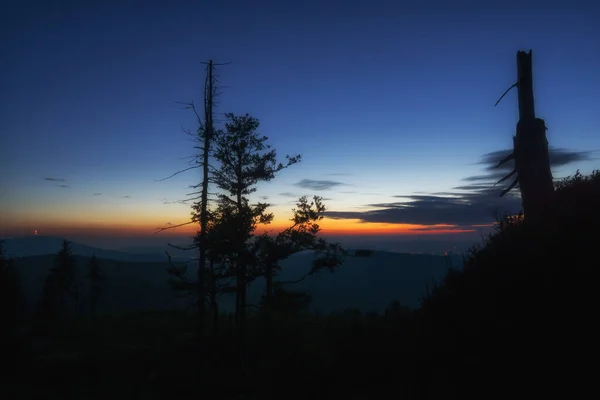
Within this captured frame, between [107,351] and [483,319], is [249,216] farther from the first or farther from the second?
[483,319]

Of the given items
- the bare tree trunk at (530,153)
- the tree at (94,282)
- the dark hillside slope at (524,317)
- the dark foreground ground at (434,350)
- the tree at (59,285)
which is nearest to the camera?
the dark hillside slope at (524,317)

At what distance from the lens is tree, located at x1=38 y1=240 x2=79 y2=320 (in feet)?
149

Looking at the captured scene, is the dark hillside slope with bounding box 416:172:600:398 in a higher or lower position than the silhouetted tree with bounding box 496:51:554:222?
lower

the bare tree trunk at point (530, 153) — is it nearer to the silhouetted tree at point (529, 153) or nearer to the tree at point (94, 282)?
the silhouetted tree at point (529, 153)

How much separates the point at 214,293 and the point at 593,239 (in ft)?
42.1

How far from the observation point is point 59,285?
46.9m

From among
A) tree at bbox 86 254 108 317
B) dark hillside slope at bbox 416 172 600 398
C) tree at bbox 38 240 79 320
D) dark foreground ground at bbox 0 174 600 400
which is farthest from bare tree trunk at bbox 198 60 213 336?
tree at bbox 86 254 108 317

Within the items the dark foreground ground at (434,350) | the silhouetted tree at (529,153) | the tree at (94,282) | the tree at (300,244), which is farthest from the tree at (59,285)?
the silhouetted tree at (529,153)

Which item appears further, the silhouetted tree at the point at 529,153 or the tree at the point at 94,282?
the tree at the point at 94,282

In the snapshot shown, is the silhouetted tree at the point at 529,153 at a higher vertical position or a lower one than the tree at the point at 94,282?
higher

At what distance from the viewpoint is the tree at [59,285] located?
45291 mm

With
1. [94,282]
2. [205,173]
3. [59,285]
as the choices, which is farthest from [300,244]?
[94,282]

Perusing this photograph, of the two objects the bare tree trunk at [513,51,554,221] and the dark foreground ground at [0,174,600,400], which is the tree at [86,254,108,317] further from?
the bare tree trunk at [513,51,554,221]

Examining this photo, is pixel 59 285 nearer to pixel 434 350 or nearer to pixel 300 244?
pixel 300 244
